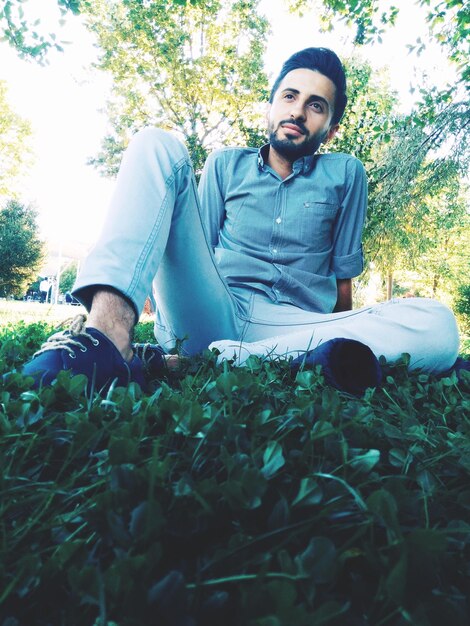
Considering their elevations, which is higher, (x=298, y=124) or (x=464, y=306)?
(x=298, y=124)

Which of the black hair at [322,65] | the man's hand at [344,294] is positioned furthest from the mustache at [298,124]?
the man's hand at [344,294]

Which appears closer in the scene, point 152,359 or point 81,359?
point 81,359

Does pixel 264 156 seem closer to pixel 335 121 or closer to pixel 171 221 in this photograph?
pixel 335 121

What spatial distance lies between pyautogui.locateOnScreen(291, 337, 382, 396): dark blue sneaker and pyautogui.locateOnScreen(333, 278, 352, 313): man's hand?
1.50m

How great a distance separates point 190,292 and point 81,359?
36.2 inches

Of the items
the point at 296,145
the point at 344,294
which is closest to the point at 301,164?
the point at 296,145

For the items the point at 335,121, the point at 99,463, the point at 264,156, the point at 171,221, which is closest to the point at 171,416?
the point at 99,463

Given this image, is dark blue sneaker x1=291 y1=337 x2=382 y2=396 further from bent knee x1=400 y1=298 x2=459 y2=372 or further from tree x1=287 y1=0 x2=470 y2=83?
tree x1=287 y1=0 x2=470 y2=83

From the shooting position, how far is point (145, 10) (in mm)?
15844

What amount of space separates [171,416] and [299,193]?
233cm

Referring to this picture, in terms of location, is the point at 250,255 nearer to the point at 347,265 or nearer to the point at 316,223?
the point at 316,223

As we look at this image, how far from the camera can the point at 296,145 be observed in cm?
303

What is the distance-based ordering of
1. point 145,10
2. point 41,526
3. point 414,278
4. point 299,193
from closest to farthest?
point 41,526 < point 299,193 < point 145,10 < point 414,278

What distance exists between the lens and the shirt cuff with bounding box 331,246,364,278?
305 cm
